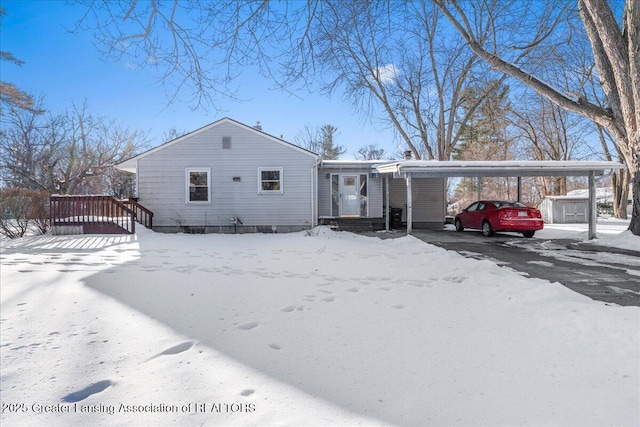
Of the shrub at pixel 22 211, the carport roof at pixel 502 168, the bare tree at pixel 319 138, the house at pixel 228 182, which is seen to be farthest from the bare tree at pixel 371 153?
the shrub at pixel 22 211

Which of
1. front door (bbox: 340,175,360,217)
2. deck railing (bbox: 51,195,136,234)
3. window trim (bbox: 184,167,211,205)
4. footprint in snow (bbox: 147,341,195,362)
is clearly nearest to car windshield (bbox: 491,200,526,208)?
front door (bbox: 340,175,360,217)

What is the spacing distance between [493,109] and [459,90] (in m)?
2.40

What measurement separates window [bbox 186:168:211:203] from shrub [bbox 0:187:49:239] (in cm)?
454

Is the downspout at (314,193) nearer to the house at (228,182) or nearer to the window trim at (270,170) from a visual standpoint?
the house at (228,182)

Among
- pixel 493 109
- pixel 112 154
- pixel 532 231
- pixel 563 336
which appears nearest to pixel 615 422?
pixel 563 336

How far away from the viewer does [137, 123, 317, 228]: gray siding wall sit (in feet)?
43.2

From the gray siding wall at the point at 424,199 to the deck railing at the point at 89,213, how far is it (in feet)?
35.5

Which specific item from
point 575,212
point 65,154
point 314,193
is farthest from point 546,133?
point 65,154

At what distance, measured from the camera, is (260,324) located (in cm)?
354

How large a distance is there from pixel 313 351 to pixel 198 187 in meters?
11.6

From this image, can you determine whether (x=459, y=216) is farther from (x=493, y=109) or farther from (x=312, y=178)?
(x=493, y=109)

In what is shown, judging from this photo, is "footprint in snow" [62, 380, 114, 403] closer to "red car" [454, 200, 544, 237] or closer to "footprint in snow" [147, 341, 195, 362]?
"footprint in snow" [147, 341, 195, 362]

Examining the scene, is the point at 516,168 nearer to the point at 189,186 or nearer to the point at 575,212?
the point at 575,212

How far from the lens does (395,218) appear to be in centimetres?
1524
